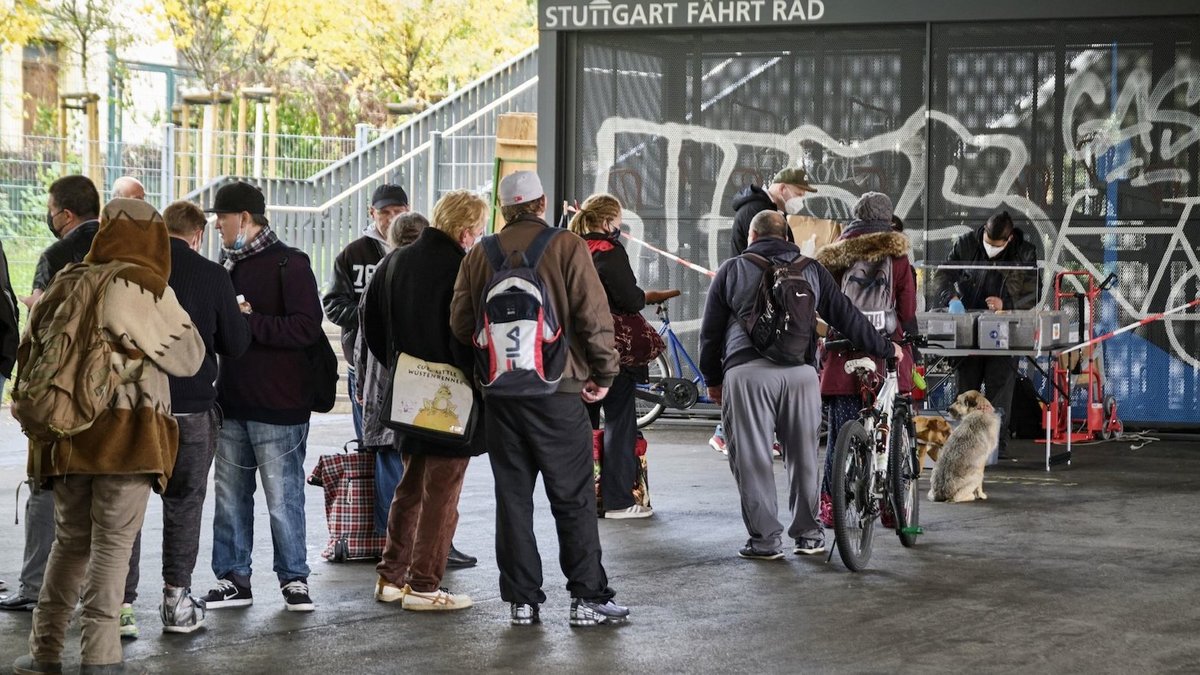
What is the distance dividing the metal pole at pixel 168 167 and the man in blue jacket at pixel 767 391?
13187 millimetres

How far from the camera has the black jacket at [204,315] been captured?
6.62 m

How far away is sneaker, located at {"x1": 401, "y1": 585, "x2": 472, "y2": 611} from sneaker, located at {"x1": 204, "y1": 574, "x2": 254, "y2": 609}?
0.70m

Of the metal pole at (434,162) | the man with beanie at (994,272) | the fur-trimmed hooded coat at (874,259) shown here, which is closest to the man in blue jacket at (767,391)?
the fur-trimmed hooded coat at (874,259)

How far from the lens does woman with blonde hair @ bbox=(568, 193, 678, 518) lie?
946 cm

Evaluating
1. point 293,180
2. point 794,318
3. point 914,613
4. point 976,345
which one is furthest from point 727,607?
point 293,180

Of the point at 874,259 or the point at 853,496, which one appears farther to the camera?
the point at 874,259

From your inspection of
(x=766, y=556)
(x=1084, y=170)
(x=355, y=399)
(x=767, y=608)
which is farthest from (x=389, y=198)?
(x=1084, y=170)

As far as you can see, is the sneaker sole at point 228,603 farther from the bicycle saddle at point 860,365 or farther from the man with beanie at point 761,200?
the man with beanie at point 761,200

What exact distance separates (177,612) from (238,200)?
176 centimetres

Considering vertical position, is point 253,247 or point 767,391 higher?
point 253,247

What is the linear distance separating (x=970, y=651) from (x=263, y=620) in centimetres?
290

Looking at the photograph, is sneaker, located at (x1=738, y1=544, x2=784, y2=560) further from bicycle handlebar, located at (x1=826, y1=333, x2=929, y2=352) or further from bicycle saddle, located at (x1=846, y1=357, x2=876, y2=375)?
bicycle handlebar, located at (x1=826, y1=333, x2=929, y2=352)

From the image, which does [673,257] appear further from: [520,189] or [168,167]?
[520,189]

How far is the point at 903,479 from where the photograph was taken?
29.5 ft
